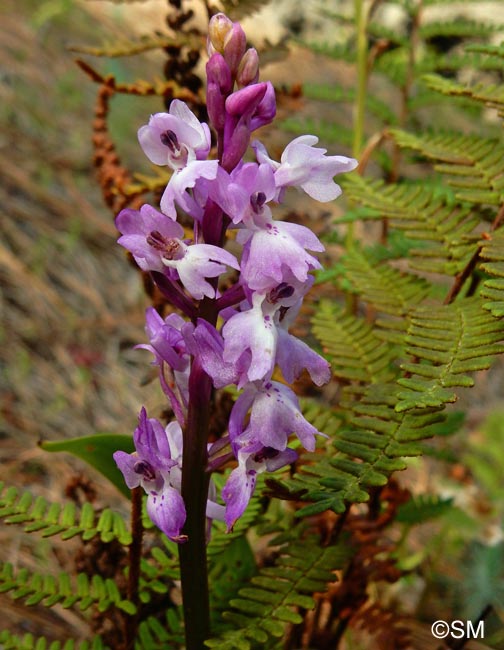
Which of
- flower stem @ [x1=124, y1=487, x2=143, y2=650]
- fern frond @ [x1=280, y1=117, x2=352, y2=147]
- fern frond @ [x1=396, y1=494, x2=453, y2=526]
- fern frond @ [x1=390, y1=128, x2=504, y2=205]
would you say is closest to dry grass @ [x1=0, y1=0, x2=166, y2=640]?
flower stem @ [x1=124, y1=487, x2=143, y2=650]

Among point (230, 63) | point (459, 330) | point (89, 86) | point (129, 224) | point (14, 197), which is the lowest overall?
point (14, 197)

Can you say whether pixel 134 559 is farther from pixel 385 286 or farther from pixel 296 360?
pixel 385 286

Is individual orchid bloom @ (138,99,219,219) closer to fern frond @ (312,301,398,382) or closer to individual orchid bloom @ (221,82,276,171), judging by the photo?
individual orchid bloom @ (221,82,276,171)

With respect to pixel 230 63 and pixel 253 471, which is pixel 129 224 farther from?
pixel 253 471

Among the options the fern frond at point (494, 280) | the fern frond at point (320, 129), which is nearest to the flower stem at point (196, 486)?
the fern frond at point (494, 280)

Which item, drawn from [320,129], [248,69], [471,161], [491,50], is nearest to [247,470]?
[248,69]

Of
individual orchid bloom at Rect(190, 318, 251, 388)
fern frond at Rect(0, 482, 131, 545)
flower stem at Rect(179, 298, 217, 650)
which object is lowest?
fern frond at Rect(0, 482, 131, 545)

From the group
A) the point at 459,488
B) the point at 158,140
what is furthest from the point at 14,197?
the point at 158,140
